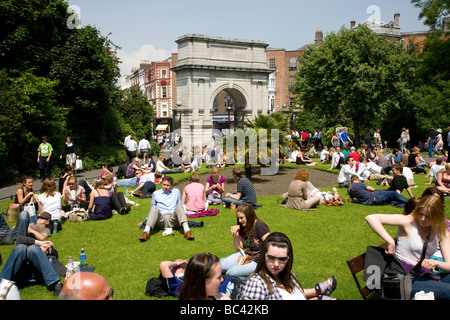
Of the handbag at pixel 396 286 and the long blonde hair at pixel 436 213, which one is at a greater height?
the long blonde hair at pixel 436 213

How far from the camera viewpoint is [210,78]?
33812mm

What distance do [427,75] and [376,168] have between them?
20545 mm

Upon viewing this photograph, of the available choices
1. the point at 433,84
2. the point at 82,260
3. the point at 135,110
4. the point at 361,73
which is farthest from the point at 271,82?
the point at 82,260

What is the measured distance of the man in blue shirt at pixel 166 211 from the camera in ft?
30.3

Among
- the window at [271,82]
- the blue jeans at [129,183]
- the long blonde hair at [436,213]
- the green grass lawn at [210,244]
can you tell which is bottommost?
the green grass lawn at [210,244]

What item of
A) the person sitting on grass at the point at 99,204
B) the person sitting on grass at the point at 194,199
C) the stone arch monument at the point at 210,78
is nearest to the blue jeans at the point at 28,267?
the person sitting on grass at the point at 99,204

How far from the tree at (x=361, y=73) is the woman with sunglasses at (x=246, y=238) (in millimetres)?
25482

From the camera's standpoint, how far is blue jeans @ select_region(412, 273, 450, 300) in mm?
4754

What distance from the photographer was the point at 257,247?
6.66 metres

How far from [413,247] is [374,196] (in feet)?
23.4

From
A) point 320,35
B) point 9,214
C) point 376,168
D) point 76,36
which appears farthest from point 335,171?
point 320,35

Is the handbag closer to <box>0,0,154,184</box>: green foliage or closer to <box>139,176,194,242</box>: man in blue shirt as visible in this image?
<box>139,176,194,242</box>: man in blue shirt

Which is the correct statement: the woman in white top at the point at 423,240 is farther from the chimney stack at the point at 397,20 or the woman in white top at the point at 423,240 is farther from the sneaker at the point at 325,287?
the chimney stack at the point at 397,20

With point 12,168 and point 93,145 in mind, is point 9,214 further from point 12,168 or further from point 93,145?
point 93,145
